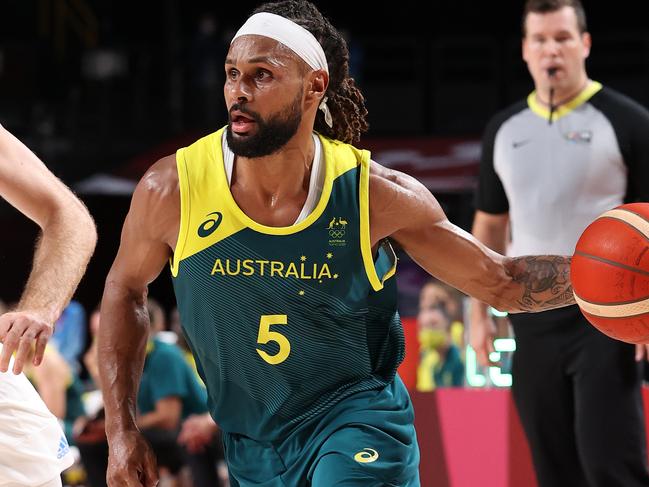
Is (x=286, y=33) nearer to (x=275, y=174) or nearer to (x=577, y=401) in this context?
(x=275, y=174)

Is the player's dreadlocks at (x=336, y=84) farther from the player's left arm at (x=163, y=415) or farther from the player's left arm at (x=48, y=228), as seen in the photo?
the player's left arm at (x=163, y=415)

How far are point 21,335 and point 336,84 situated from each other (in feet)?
4.97

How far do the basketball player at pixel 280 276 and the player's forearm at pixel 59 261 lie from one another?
209 mm

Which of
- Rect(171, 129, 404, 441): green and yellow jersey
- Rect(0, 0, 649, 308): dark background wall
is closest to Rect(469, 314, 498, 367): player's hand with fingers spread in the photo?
Rect(171, 129, 404, 441): green and yellow jersey

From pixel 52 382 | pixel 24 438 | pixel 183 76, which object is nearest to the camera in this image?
pixel 24 438

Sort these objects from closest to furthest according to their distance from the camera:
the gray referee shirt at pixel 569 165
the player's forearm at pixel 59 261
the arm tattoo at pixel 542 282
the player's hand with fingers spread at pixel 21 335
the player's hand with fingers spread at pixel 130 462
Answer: the player's hand with fingers spread at pixel 21 335 → the player's forearm at pixel 59 261 → the player's hand with fingers spread at pixel 130 462 → the arm tattoo at pixel 542 282 → the gray referee shirt at pixel 569 165

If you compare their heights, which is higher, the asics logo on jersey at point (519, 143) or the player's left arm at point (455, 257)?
the asics logo on jersey at point (519, 143)

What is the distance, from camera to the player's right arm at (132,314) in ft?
11.7

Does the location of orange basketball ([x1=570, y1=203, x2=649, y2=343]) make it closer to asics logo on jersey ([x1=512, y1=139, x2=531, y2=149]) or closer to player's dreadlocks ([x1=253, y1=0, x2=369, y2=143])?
player's dreadlocks ([x1=253, y1=0, x2=369, y2=143])

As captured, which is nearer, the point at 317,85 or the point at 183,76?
the point at 317,85

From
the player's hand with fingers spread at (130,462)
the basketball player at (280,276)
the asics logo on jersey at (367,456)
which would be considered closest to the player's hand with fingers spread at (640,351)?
the basketball player at (280,276)

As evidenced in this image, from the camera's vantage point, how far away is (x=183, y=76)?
617 inches

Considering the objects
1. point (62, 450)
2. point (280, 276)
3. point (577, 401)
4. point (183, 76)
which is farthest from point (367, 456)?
point (183, 76)

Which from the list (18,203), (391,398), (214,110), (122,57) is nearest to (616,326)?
(391,398)
